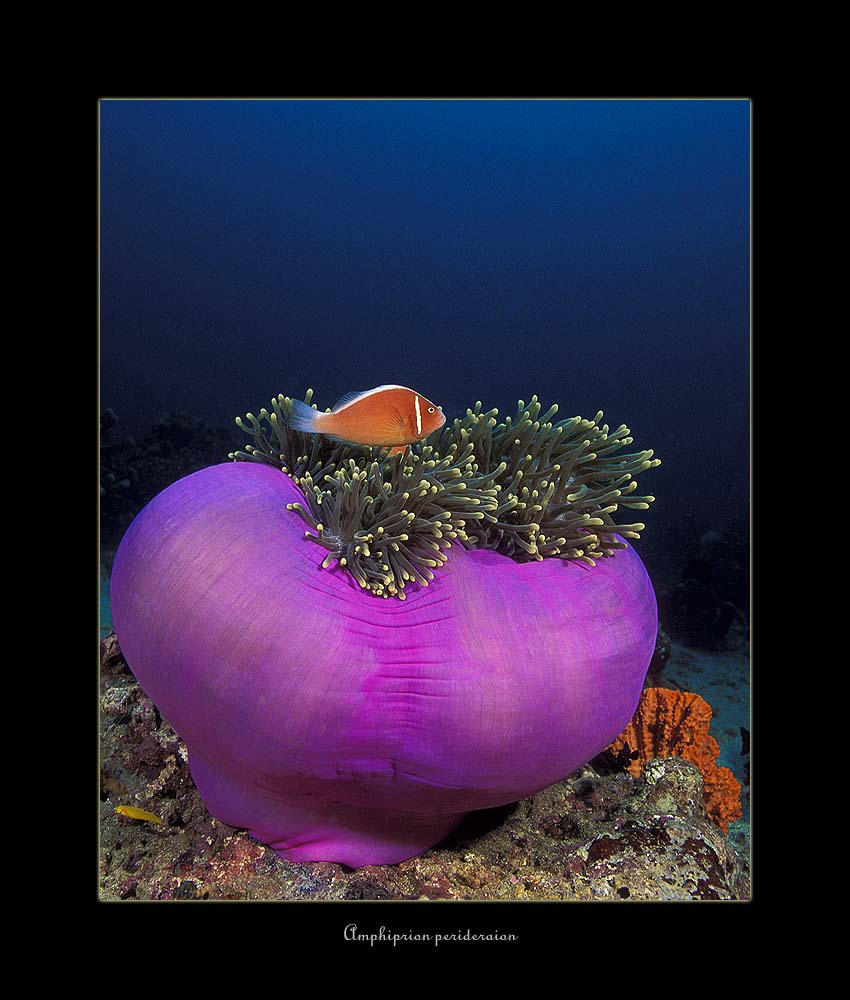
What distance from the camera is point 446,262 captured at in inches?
613

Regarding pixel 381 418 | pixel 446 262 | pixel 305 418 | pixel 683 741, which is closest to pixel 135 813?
pixel 305 418

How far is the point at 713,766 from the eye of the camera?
2.77 metres

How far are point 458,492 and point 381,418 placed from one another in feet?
0.96

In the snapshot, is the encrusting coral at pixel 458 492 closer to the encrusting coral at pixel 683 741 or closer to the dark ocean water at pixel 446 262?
the encrusting coral at pixel 683 741

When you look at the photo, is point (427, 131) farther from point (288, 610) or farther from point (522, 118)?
point (288, 610)

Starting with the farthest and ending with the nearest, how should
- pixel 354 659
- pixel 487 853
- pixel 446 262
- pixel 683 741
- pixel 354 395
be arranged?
pixel 446 262
pixel 683 741
pixel 487 853
pixel 354 395
pixel 354 659

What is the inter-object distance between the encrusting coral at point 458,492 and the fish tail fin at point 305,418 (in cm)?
17

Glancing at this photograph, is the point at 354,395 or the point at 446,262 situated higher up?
the point at 446,262

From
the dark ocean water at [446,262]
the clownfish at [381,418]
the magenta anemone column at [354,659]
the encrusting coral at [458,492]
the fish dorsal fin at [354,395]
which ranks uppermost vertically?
A: the dark ocean water at [446,262]

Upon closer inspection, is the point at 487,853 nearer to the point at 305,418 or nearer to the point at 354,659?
the point at 354,659

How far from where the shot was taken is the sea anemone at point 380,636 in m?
1.52

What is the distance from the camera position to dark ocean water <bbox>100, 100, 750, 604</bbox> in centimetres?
1202

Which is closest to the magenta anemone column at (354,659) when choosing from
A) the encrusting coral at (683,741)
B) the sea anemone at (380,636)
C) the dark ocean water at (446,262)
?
the sea anemone at (380,636)

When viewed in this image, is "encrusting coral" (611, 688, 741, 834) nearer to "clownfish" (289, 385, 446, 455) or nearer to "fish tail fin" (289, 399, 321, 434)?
"clownfish" (289, 385, 446, 455)
